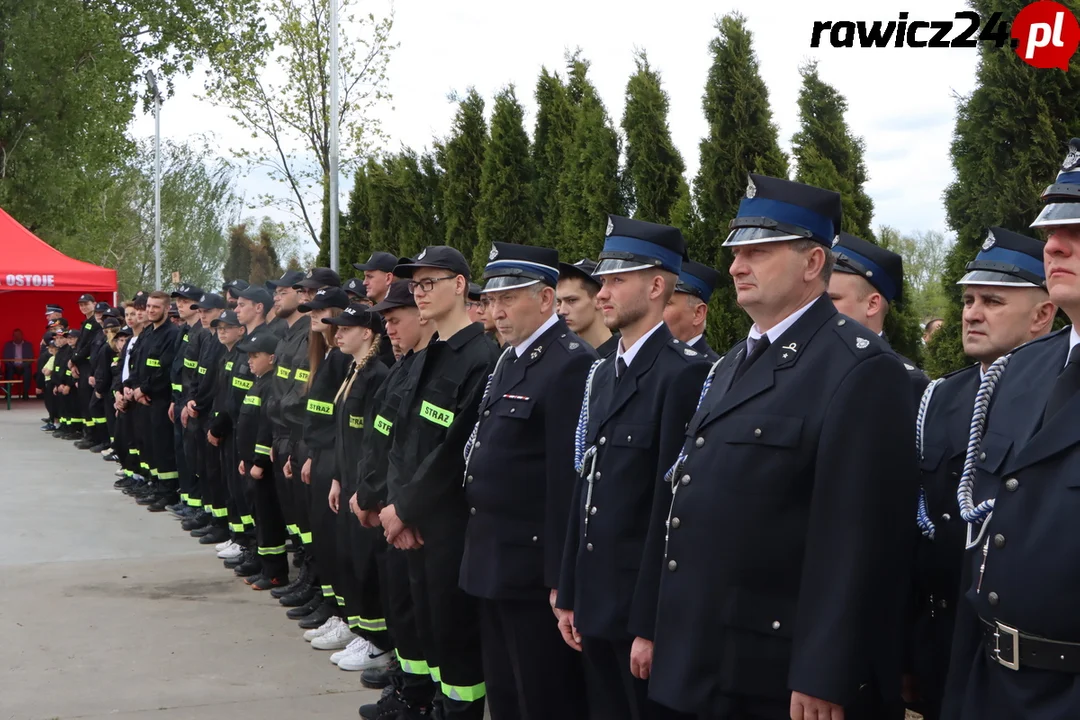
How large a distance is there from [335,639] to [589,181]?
17.0ft

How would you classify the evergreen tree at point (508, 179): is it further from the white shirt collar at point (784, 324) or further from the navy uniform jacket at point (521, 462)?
the white shirt collar at point (784, 324)

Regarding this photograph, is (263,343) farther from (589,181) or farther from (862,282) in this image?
(862,282)

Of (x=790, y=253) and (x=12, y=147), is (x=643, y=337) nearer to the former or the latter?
(x=790, y=253)

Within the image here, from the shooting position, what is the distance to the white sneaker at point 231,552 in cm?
935

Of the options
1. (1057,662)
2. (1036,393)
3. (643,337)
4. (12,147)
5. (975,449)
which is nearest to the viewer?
(1057,662)

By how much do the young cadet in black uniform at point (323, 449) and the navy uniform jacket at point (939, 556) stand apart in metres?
3.84

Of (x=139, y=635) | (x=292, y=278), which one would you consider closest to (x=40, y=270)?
(x=292, y=278)

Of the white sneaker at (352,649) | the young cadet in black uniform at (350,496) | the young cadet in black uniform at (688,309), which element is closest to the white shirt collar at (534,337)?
the young cadet in black uniform at (688,309)

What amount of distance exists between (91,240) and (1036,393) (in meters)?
40.8

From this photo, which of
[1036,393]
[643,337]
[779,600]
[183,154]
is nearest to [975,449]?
[1036,393]

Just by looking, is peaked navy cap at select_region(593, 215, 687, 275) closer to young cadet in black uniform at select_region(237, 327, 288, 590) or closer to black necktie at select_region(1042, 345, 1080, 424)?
black necktie at select_region(1042, 345, 1080, 424)

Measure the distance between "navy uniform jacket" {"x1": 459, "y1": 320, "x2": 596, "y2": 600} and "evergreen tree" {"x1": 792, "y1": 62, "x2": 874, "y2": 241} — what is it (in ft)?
11.8

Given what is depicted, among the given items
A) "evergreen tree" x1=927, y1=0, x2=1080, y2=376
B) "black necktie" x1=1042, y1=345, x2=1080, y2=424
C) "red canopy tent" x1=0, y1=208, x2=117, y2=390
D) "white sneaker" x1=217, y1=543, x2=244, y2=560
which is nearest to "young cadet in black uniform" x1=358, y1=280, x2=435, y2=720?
"evergreen tree" x1=927, y1=0, x2=1080, y2=376

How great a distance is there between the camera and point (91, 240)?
39.4 m
